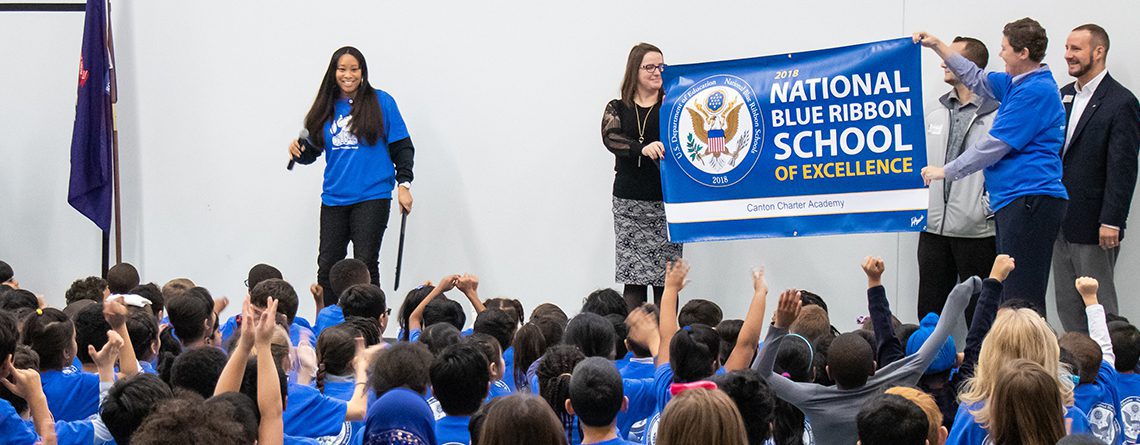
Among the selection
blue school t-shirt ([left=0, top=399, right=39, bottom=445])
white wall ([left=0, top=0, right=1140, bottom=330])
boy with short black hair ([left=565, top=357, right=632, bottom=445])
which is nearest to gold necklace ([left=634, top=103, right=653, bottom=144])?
white wall ([left=0, top=0, right=1140, bottom=330])

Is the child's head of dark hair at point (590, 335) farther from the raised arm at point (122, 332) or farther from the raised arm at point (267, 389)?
the raised arm at point (122, 332)

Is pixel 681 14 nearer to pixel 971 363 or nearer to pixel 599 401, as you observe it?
pixel 971 363

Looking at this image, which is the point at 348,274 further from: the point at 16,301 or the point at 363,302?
the point at 16,301

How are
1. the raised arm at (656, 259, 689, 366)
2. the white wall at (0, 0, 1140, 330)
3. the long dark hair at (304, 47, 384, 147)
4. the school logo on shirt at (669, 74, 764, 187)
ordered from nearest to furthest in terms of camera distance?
1. the raised arm at (656, 259, 689, 366)
2. the school logo on shirt at (669, 74, 764, 187)
3. the long dark hair at (304, 47, 384, 147)
4. the white wall at (0, 0, 1140, 330)

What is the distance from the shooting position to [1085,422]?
345cm

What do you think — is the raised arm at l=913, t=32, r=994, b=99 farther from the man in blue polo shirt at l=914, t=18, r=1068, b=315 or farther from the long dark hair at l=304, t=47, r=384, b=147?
the long dark hair at l=304, t=47, r=384, b=147

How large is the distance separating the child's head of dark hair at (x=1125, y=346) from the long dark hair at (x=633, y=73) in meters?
2.66

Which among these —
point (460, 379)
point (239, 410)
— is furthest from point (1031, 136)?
point (239, 410)

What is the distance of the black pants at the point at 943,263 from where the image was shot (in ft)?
20.1

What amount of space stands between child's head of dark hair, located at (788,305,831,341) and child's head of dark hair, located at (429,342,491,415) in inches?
60.5

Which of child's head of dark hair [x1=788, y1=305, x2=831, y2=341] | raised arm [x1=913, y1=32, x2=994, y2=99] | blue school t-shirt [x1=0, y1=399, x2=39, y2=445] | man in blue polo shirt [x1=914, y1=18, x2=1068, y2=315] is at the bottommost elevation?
blue school t-shirt [x1=0, y1=399, x2=39, y2=445]

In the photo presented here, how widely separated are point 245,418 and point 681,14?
4478 mm

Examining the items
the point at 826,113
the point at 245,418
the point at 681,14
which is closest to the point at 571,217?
the point at 681,14

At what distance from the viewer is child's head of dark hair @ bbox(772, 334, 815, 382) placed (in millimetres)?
3996
